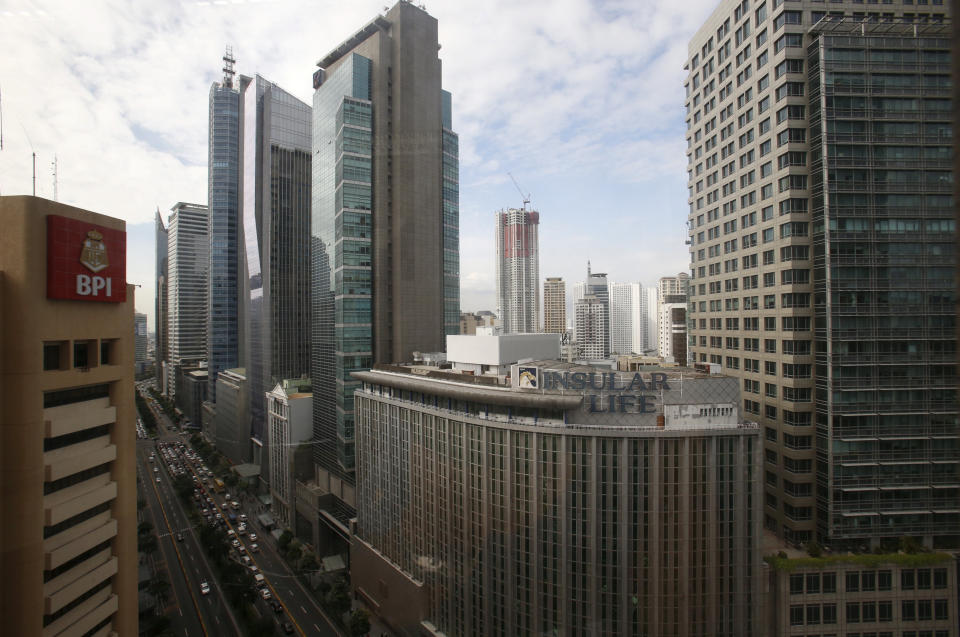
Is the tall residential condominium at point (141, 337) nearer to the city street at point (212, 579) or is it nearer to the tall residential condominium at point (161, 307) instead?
the tall residential condominium at point (161, 307)

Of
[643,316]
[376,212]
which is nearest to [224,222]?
[376,212]

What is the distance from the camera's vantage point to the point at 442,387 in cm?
3206

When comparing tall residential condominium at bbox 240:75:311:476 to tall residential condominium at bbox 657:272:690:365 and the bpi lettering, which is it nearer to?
the bpi lettering

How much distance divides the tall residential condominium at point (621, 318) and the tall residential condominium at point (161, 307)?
145450 mm

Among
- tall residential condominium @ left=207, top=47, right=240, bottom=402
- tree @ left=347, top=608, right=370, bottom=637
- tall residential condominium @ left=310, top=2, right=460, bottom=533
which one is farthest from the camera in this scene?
tall residential condominium @ left=207, top=47, right=240, bottom=402

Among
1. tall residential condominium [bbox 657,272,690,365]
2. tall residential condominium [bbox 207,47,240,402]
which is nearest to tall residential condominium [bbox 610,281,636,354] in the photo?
tall residential condominium [bbox 657,272,690,365]

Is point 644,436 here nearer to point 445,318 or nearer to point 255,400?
point 445,318

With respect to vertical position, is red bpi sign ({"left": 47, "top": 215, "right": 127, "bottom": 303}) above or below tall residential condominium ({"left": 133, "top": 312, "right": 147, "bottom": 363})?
above

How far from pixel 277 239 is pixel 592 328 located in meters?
111

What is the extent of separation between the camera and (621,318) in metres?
155

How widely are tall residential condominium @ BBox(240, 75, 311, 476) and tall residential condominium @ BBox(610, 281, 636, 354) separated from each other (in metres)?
112

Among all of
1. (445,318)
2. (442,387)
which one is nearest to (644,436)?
(442,387)

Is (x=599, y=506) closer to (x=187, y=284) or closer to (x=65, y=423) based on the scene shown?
(x=65, y=423)

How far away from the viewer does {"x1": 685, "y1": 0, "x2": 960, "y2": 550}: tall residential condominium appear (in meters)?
27.8
